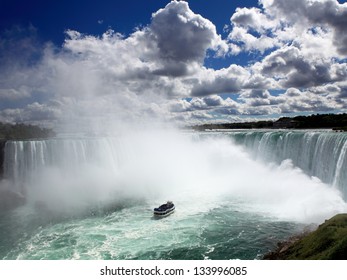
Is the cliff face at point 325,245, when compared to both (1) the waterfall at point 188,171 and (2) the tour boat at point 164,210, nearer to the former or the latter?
(1) the waterfall at point 188,171

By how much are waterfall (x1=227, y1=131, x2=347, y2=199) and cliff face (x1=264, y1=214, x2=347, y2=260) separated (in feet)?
37.5

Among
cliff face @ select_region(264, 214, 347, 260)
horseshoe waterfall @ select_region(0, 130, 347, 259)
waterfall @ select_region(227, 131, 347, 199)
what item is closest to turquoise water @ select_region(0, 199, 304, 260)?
horseshoe waterfall @ select_region(0, 130, 347, 259)

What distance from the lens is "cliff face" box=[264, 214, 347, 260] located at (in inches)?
347

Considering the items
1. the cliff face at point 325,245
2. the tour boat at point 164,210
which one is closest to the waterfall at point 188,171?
the tour boat at point 164,210

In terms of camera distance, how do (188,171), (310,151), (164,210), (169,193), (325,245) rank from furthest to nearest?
(188,171)
(169,193)
(310,151)
(164,210)
(325,245)

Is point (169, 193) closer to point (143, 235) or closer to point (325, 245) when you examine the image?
point (143, 235)

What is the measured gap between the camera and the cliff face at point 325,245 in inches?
347

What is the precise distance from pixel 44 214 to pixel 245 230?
1430 centimetres

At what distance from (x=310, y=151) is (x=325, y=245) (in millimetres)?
17597

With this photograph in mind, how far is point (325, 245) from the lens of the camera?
10.3m

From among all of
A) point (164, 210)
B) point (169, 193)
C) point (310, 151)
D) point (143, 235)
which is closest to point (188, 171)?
point (169, 193)

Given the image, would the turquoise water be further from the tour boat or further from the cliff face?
the cliff face

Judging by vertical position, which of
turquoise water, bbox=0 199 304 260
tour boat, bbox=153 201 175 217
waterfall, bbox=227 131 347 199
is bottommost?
turquoise water, bbox=0 199 304 260

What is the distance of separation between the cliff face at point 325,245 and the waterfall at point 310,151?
37.5 ft
